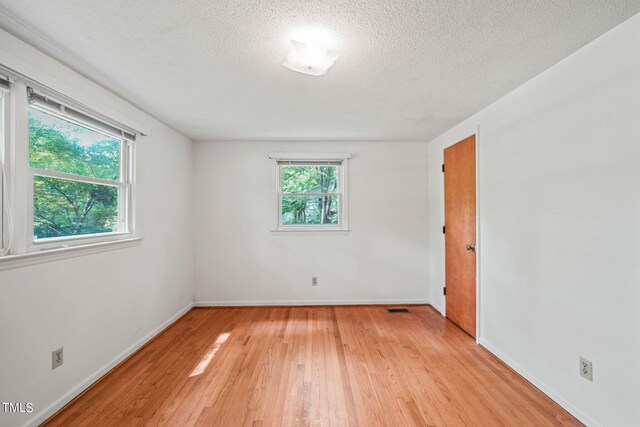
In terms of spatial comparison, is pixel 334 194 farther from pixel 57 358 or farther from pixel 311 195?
pixel 57 358

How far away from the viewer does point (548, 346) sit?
82.9 inches

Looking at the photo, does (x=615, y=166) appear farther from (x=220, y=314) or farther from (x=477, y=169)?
(x=220, y=314)

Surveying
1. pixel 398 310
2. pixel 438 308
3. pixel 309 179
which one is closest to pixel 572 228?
pixel 438 308

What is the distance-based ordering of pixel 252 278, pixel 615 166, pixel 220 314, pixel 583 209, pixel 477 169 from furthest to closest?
pixel 252 278 → pixel 220 314 → pixel 477 169 → pixel 583 209 → pixel 615 166

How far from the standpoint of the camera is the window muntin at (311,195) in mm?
4219

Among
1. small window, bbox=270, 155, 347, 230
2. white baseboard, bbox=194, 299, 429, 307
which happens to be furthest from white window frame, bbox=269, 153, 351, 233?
white baseboard, bbox=194, 299, 429, 307

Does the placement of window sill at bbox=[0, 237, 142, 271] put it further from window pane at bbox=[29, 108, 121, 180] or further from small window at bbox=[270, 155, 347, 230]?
small window at bbox=[270, 155, 347, 230]

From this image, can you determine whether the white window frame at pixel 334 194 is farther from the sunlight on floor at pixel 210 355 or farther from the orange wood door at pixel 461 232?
the sunlight on floor at pixel 210 355

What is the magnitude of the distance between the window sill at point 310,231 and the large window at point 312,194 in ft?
0.11

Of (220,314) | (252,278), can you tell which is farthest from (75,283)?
(252,278)

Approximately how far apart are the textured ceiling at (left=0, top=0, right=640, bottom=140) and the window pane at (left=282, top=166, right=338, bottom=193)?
4.49 ft

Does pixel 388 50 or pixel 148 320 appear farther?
pixel 148 320

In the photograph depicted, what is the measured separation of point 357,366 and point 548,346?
1416mm

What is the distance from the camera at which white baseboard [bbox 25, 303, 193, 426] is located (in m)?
1.80
